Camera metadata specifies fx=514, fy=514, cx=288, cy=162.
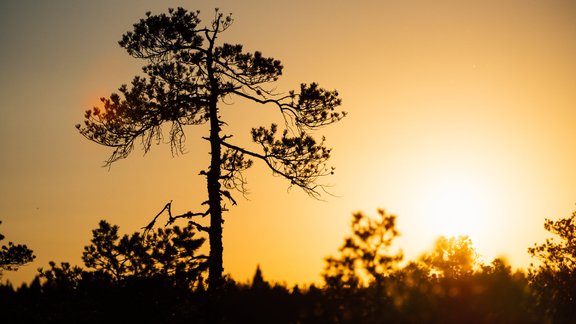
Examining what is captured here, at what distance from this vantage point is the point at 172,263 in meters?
14.6

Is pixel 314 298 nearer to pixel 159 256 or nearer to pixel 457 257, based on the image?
pixel 159 256

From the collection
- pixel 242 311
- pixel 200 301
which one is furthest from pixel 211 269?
pixel 242 311

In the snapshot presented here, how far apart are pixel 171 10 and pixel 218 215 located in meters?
7.22

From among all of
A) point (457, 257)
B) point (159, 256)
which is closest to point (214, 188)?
point (159, 256)

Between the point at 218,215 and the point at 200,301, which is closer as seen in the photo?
the point at 200,301

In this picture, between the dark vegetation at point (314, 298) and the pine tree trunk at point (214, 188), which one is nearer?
the dark vegetation at point (314, 298)

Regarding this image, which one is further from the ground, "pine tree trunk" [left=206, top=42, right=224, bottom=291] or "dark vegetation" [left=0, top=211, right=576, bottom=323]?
"pine tree trunk" [left=206, top=42, right=224, bottom=291]

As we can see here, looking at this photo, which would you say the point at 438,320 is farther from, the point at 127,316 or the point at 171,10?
the point at 171,10

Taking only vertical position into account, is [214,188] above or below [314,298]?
above

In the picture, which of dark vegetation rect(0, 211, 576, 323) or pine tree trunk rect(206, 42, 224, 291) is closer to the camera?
dark vegetation rect(0, 211, 576, 323)

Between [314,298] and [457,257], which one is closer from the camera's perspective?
[314,298]

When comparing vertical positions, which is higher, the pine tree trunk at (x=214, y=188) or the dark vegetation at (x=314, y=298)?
the pine tree trunk at (x=214, y=188)

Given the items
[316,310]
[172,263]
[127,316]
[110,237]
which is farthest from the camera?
[110,237]

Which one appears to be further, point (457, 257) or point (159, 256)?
point (457, 257)
